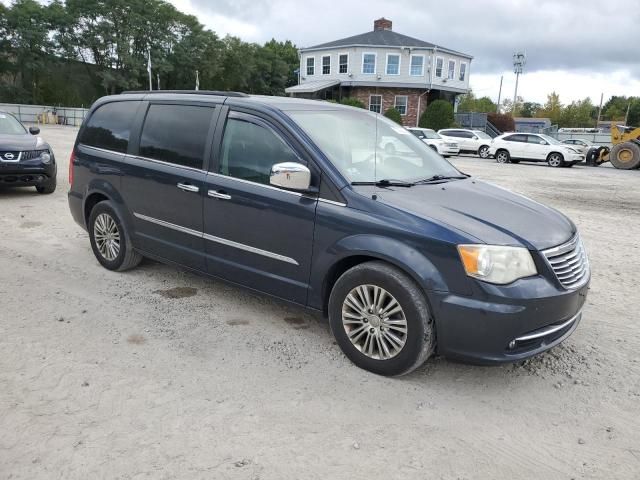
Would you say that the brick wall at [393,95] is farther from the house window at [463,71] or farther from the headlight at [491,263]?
the headlight at [491,263]

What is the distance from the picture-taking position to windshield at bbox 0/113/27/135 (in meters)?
9.60

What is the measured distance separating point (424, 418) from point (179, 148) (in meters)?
2.98

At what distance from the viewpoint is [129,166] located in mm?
4949

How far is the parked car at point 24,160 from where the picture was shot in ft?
29.0

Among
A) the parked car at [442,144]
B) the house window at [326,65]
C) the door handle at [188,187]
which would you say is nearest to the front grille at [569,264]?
the door handle at [188,187]

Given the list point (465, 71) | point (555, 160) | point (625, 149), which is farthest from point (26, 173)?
point (465, 71)

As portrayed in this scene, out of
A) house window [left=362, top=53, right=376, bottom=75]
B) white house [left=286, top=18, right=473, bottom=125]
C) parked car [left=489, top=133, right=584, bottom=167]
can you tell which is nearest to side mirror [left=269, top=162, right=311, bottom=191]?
parked car [left=489, top=133, right=584, bottom=167]

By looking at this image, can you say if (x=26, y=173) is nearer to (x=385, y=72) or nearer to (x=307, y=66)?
(x=385, y=72)

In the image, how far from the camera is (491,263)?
311cm

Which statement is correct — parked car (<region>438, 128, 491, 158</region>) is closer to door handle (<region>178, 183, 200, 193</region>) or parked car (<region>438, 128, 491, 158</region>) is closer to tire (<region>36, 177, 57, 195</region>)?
tire (<region>36, 177, 57, 195</region>)

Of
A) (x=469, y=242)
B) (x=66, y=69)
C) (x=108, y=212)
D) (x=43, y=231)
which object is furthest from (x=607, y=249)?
(x=66, y=69)

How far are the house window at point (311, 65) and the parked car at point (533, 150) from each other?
2514cm

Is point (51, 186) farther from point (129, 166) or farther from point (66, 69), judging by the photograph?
point (66, 69)

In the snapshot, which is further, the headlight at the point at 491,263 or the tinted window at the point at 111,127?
the tinted window at the point at 111,127
